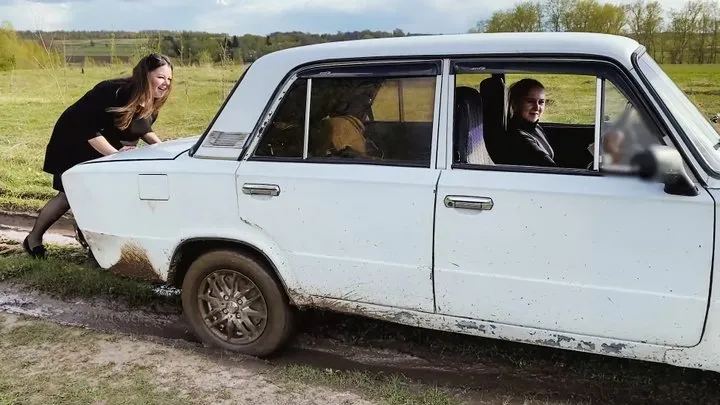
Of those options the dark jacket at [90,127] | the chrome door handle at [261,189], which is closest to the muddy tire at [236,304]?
the chrome door handle at [261,189]

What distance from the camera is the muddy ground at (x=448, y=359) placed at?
352 cm

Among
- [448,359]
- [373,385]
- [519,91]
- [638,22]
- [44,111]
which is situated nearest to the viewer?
[373,385]

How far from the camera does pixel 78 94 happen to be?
21359 millimetres

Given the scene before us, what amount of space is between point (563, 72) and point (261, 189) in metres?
1.69

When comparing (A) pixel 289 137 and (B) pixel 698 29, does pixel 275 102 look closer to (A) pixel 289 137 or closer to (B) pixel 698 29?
(A) pixel 289 137

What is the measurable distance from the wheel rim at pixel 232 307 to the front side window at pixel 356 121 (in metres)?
0.84

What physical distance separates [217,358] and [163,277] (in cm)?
61

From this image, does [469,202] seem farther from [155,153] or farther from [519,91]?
[155,153]

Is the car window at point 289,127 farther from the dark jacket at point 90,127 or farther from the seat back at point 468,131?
the dark jacket at point 90,127

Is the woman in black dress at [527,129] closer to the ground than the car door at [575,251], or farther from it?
farther from it

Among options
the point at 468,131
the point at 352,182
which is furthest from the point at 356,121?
the point at 468,131

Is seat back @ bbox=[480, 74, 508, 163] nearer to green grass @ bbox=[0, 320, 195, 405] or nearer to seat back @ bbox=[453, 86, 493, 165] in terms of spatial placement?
seat back @ bbox=[453, 86, 493, 165]

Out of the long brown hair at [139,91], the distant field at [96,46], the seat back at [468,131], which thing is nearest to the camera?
the seat back at [468,131]

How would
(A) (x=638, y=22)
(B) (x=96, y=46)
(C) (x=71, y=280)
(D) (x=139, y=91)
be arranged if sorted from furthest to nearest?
1. (B) (x=96, y=46)
2. (A) (x=638, y=22)
3. (C) (x=71, y=280)
4. (D) (x=139, y=91)
